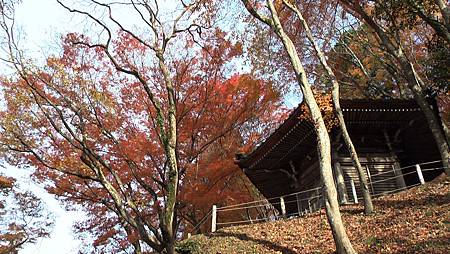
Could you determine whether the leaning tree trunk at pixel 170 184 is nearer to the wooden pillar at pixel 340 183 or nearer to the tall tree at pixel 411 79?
the tall tree at pixel 411 79

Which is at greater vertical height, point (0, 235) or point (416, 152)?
point (416, 152)

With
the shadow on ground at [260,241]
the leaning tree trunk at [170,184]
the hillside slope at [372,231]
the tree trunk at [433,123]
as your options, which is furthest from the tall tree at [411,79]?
the leaning tree trunk at [170,184]

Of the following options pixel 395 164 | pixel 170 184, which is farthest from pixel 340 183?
pixel 170 184

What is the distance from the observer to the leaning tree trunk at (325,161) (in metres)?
9.79

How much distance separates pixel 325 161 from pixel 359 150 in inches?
316

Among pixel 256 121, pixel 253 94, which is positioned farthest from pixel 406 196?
pixel 256 121

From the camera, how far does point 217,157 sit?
22125mm

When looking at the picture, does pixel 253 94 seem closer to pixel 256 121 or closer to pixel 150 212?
pixel 256 121

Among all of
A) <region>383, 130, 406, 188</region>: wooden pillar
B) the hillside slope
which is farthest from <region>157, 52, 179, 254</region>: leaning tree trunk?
<region>383, 130, 406, 188</region>: wooden pillar

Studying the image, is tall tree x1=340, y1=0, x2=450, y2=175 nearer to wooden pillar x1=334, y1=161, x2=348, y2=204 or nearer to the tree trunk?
the tree trunk

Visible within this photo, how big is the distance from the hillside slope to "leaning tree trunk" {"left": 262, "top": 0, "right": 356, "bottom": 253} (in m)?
1.23

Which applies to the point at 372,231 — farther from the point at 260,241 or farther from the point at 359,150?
the point at 359,150

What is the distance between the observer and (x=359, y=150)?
17.9 meters

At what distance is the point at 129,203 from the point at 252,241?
461 centimetres
